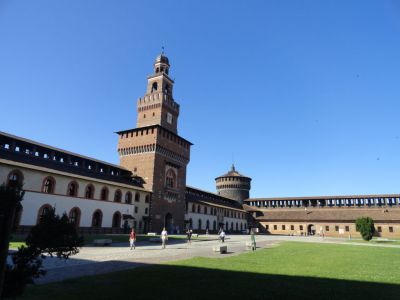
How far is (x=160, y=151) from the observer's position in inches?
1943

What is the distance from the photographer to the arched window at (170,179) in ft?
169

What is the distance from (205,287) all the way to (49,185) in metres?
28.6

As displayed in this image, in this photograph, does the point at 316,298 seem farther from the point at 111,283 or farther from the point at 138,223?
the point at 138,223

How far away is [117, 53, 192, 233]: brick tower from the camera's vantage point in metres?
48.2

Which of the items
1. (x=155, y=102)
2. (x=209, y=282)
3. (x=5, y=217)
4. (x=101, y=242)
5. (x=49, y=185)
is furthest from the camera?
(x=155, y=102)

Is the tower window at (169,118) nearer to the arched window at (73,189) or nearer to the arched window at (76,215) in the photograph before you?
the arched window at (73,189)

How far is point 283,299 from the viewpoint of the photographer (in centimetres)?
812

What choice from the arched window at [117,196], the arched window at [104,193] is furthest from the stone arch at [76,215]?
the arched window at [117,196]

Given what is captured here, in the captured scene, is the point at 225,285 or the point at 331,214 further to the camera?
the point at 331,214

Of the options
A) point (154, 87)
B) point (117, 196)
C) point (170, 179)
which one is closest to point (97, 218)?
point (117, 196)

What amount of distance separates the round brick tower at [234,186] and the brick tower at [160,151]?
33.7m

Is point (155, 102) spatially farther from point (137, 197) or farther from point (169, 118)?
point (137, 197)

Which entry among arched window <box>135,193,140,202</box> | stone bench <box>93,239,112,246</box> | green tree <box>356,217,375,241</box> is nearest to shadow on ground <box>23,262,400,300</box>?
stone bench <box>93,239,112,246</box>

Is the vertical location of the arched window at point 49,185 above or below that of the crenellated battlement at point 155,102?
below
